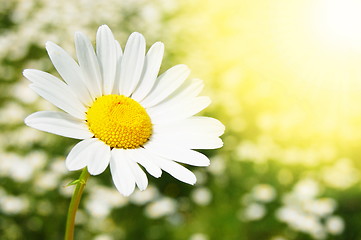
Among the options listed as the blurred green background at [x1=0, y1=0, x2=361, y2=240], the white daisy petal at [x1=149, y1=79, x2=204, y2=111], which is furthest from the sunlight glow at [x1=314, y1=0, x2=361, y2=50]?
the white daisy petal at [x1=149, y1=79, x2=204, y2=111]

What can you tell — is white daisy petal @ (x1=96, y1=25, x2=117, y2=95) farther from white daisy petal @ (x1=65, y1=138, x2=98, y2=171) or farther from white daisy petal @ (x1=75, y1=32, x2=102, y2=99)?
white daisy petal @ (x1=65, y1=138, x2=98, y2=171)

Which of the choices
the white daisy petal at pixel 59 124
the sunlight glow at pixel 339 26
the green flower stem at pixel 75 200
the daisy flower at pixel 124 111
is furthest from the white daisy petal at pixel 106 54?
the sunlight glow at pixel 339 26

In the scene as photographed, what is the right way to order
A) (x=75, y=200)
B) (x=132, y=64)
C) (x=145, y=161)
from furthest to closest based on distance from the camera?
1. (x=132, y=64)
2. (x=145, y=161)
3. (x=75, y=200)

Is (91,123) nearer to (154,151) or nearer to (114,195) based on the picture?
(154,151)

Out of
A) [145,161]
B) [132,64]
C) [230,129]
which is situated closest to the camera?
[145,161]

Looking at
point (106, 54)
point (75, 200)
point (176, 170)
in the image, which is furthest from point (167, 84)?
point (75, 200)

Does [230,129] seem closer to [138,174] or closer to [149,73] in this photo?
[149,73]
